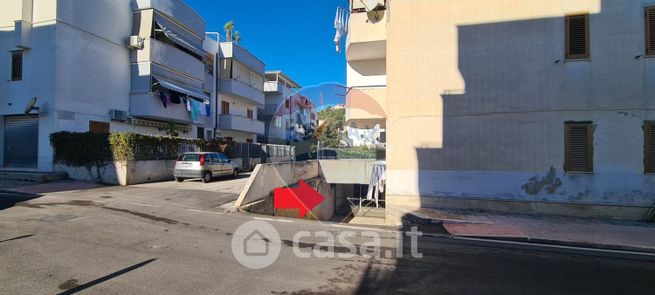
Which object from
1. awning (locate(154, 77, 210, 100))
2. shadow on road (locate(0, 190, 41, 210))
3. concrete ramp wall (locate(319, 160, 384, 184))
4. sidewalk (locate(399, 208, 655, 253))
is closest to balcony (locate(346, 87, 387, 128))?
concrete ramp wall (locate(319, 160, 384, 184))

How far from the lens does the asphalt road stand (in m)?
4.20

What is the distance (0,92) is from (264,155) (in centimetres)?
1783

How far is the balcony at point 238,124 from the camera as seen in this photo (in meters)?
31.0

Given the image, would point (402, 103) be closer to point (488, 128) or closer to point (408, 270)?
point (488, 128)

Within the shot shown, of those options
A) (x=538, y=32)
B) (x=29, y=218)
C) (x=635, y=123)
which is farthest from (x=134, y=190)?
(x=635, y=123)

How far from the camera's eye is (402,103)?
11.7 metres

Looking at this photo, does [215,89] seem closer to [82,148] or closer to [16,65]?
[16,65]

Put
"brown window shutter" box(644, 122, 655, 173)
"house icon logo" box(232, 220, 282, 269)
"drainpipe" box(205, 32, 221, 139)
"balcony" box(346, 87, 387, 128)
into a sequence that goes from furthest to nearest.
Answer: "drainpipe" box(205, 32, 221, 139) < "balcony" box(346, 87, 387, 128) < "brown window shutter" box(644, 122, 655, 173) < "house icon logo" box(232, 220, 282, 269)

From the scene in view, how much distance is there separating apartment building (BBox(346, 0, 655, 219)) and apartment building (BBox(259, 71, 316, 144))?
3221 centimetres

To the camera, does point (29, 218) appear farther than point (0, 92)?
No

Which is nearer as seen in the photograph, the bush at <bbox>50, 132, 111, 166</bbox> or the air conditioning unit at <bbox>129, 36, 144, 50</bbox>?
the bush at <bbox>50, 132, 111, 166</bbox>

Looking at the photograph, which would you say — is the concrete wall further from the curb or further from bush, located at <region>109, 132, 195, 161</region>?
the curb

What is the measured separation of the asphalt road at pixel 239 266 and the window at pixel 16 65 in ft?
44.6

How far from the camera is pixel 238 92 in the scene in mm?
32344
